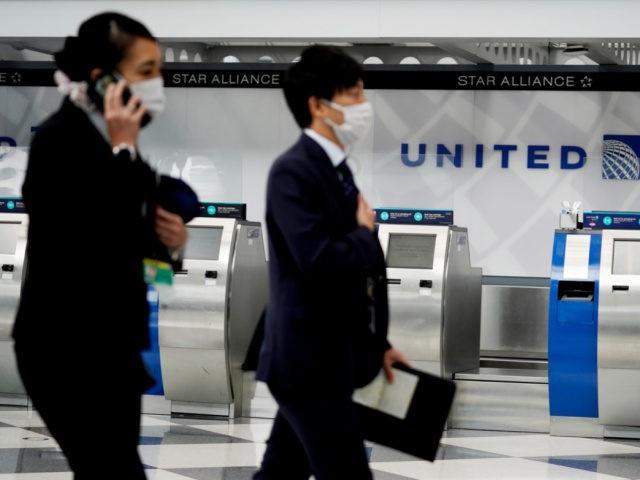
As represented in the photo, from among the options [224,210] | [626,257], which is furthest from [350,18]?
[626,257]

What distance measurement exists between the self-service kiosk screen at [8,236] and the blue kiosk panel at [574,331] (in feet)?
12.1

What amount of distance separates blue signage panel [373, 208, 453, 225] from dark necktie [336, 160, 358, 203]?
14.4ft

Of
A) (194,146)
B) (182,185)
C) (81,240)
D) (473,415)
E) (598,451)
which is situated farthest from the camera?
(194,146)

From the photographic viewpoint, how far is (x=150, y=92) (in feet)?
7.91

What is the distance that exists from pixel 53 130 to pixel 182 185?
0.35 m

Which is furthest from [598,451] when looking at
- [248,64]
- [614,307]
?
[248,64]

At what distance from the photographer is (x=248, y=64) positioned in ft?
34.6

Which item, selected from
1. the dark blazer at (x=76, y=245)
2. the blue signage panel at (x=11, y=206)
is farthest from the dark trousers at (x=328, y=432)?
the blue signage panel at (x=11, y=206)

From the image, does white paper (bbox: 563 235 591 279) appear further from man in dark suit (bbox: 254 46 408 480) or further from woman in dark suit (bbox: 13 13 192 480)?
woman in dark suit (bbox: 13 13 192 480)

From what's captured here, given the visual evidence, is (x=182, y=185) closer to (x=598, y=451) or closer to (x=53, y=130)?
(x=53, y=130)

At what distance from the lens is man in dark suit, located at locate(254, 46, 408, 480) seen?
8.64 feet

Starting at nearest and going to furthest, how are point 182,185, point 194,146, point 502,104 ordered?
point 182,185, point 502,104, point 194,146

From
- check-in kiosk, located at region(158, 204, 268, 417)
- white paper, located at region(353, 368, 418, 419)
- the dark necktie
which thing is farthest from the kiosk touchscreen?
the dark necktie

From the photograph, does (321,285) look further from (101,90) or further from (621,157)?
(621,157)
